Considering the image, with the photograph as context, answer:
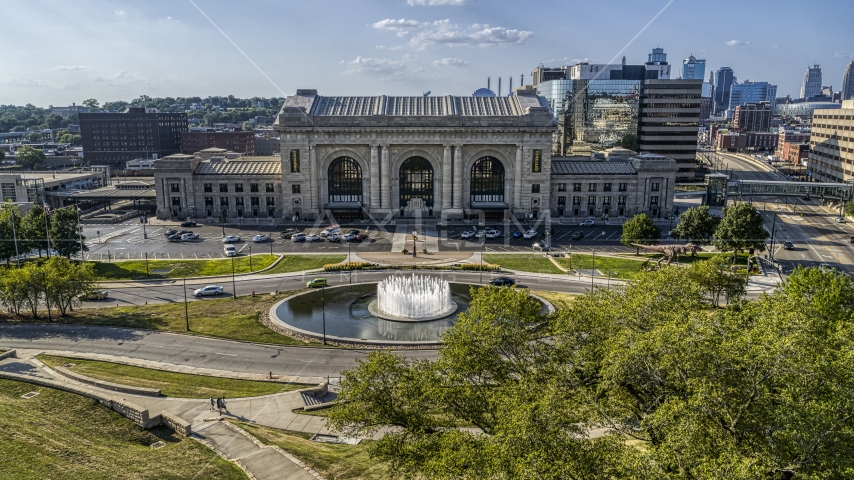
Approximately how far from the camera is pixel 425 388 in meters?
32.8

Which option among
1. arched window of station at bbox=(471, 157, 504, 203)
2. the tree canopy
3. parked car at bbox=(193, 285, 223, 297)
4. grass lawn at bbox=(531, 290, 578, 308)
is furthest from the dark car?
arched window of station at bbox=(471, 157, 504, 203)

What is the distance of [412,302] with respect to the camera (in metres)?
69.2

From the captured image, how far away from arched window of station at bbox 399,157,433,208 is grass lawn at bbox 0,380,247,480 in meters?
89.9

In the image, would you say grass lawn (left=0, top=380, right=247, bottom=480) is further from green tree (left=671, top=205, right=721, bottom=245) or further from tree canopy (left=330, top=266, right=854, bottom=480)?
green tree (left=671, top=205, right=721, bottom=245)

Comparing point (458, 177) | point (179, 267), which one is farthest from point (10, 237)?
point (458, 177)

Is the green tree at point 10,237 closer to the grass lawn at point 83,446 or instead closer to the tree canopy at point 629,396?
the grass lawn at point 83,446

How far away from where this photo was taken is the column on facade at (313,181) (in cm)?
12419

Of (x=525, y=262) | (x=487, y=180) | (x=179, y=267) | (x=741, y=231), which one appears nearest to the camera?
(x=179, y=267)

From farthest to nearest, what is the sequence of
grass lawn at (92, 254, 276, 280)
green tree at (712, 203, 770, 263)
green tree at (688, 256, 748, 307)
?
green tree at (712, 203, 770, 263) → grass lawn at (92, 254, 276, 280) → green tree at (688, 256, 748, 307)

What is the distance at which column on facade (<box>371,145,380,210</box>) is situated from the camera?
124125 millimetres

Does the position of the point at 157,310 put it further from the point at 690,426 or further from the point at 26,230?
the point at 690,426

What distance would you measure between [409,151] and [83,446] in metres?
97.2

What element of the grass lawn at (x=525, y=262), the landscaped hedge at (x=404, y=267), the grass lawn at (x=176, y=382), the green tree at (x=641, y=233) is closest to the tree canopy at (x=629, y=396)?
the grass lawn at (x=176, y=382)

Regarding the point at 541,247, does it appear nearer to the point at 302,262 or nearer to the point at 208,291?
the point at 302,262
